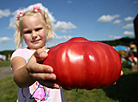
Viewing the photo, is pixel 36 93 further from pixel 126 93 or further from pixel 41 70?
pixel 126 93

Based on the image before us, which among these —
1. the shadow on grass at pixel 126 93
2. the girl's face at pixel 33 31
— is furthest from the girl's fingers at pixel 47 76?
the shadow on grass at pixel 126 93

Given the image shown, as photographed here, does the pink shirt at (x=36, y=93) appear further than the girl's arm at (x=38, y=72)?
Yes

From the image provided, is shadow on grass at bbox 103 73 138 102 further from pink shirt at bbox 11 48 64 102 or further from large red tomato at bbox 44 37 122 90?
large red tomato at bbox 44 37 122 90

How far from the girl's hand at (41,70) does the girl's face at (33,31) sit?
0.81 metres

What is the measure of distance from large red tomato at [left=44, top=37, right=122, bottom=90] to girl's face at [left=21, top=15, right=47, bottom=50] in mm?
910

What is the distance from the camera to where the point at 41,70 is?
801mm

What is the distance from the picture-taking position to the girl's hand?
0.79 metres

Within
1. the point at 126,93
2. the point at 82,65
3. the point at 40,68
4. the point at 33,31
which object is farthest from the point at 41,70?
the point at 126,93

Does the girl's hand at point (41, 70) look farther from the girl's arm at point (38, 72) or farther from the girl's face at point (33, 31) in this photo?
the girl's face at point (33, 31)

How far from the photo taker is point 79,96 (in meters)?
4.37

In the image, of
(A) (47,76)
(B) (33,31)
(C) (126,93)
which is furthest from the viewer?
(C) (126,93)

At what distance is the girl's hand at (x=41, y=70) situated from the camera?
79cm

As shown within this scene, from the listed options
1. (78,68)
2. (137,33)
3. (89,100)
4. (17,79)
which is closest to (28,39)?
(17,79)

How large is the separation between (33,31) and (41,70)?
3.13 ft
